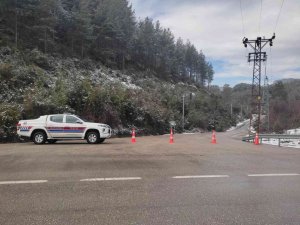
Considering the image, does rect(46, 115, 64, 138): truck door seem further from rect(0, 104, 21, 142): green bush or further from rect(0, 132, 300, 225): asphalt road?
rect(0, 132, 300, 225): asphalt road

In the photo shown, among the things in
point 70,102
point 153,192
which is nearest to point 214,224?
point 153,192

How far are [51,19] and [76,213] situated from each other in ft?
210

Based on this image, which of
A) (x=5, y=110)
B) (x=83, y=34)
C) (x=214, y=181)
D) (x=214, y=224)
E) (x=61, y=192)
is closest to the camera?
(x=214, y=224)

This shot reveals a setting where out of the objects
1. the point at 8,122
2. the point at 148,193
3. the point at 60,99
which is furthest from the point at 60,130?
the point at 148,193

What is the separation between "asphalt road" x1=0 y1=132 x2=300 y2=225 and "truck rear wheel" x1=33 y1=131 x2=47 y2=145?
1062cm

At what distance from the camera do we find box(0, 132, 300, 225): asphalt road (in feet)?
19.8

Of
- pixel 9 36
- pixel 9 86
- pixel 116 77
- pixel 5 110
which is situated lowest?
pixel 5 110

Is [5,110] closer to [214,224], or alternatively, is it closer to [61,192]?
[61,192]

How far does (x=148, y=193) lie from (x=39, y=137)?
1662 cm

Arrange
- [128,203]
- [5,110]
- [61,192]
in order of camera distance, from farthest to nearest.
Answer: [5,110] → [61,192] → [128,203]

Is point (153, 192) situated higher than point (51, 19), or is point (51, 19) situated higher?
point (51, 19)

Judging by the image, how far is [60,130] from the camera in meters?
23.0

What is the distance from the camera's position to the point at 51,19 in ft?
217

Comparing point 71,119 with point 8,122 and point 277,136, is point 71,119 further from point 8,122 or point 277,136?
point 277,136
